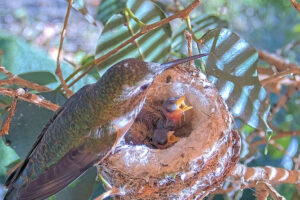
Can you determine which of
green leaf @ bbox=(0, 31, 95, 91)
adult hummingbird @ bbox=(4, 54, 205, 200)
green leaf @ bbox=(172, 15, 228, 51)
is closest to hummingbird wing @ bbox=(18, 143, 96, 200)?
adult hummingbird @ bbox=(4, 54, 205, 200)

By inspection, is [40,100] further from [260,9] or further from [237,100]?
[260,9]

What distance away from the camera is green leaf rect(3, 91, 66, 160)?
107 centimetres

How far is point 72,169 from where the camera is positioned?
0.95 meters

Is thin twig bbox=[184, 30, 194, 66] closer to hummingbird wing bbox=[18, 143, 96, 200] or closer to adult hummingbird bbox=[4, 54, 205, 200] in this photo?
adult hummingbird bbox=[4, 54, 205, 200]

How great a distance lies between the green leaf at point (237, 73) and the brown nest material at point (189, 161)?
7 centimetres

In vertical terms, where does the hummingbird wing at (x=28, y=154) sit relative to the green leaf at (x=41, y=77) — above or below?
below

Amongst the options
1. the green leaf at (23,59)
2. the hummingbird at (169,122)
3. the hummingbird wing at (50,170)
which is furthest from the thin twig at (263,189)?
the green leaf at (23,59)

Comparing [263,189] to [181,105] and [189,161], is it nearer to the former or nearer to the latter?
[189,161]

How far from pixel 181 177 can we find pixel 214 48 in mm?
352

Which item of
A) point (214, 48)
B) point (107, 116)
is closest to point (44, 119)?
point (107, 116)

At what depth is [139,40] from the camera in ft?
3.76

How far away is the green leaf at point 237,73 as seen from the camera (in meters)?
0.99

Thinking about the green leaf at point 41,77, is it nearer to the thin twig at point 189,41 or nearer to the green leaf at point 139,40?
the green leaf at point 139,40

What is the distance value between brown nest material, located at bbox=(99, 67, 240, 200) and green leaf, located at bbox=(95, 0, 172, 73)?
3.3 inches
